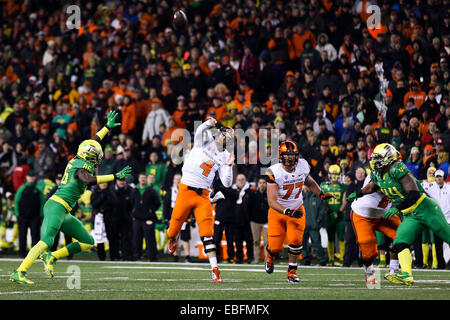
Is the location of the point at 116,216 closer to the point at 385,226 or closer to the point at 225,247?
the point at 225,247

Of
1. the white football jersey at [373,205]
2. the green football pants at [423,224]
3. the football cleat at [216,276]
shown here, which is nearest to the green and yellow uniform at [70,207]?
the football cleat at [216,276]

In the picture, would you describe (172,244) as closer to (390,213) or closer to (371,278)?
(371,278)

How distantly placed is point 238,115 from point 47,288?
9.33m

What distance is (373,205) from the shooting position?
11.1m

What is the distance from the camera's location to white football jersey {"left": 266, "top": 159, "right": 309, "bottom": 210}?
11562 mm

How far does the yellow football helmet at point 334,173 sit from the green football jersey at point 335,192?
102 mm

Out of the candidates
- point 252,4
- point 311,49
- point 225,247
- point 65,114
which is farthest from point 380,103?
point 65,114

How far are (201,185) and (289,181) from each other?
4.09ft

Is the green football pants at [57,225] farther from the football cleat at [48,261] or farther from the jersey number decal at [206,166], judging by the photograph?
the jersey number decal at [206,166]

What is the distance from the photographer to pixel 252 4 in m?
22.3

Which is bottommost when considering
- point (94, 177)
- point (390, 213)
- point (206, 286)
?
point (206, 286)

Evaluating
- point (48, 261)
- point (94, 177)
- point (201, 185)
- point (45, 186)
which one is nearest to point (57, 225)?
point (48, 261)

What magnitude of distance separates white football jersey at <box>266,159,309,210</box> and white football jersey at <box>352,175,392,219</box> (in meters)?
0.97

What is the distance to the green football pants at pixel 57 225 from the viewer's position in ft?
35.6
